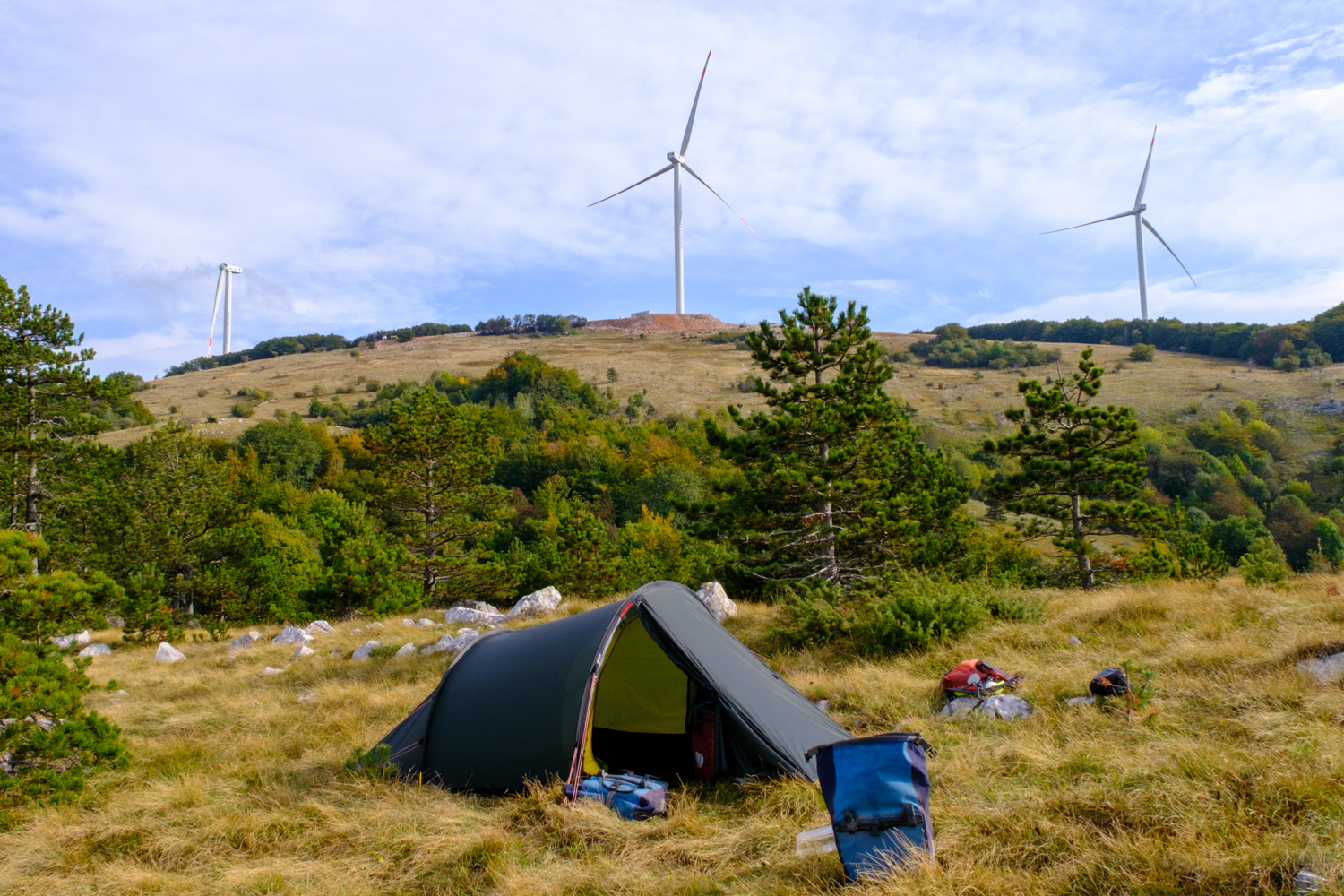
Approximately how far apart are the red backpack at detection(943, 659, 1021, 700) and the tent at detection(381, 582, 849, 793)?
4.94 ft

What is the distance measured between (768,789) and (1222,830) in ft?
10.2

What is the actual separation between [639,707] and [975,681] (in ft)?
11.9

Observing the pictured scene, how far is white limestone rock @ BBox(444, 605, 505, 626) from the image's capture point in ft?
60.2

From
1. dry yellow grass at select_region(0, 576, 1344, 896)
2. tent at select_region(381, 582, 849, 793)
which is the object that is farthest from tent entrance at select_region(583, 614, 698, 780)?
dry yellow grass at select_region(0, 576, 1344, 896)

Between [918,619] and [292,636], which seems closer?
[918,619]

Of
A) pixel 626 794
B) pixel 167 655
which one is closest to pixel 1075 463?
pixel 626 794

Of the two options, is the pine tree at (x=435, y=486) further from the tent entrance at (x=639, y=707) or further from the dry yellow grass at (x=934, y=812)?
the tent entrance at (x=639, y=707)

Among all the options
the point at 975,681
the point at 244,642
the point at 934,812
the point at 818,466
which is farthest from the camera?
the point at 244,642

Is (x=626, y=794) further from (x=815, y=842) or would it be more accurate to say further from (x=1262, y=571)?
(x=1262, y=571)

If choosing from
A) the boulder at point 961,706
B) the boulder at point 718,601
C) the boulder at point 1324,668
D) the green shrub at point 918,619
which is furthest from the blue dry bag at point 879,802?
the boulder at point 718,601

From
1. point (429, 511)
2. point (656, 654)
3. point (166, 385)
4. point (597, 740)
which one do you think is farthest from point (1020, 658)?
point (166, 385)

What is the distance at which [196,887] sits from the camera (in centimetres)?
514

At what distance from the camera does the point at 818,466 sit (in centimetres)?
1809

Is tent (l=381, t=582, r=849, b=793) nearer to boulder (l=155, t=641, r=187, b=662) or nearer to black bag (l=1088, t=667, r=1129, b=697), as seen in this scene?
black bag (l=1088, t=667, r=1129, b=697)
